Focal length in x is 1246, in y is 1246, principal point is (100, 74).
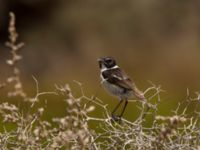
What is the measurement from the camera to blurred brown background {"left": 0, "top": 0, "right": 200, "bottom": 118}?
70.1 ft

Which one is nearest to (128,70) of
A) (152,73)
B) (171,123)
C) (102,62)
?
(152,73)

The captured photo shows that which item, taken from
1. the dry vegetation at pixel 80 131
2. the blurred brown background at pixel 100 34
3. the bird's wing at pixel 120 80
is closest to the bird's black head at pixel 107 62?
the bird's wing at pixel 120 80

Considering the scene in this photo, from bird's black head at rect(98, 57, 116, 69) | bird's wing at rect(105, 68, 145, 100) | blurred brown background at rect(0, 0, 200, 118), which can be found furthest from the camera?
blurred brown background at rect(0, 0, 200, 118)

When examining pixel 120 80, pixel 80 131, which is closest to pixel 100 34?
pixel 120 80

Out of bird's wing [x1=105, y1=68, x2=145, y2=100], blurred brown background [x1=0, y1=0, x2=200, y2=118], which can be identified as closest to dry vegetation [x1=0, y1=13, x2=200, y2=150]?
bird's wing [x1=105, y1=68, x2=145, y2=100]

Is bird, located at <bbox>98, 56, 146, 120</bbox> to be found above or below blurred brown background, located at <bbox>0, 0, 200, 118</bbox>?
below

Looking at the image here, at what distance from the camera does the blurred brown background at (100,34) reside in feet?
70.1

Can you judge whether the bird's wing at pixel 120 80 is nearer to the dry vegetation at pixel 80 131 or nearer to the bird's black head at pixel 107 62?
the bird's black head at pixel 107 62

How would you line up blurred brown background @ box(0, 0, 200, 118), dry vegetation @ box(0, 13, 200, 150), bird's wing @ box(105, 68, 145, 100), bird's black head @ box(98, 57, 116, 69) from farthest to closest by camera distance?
blurred brown background @ box(0, 0, 200, 118) → bird's black head @ box(98, 57, 116, 69) → bird's wing @ box(105, 68, 145, 100) → dry vegetation @ box(0, 13, 200, 150)

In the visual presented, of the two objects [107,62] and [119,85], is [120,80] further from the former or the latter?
[107,62]

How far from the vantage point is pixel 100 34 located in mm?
23656

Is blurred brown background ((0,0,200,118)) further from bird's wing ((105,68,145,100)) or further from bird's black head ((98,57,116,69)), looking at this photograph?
bird's wing ((105,68,145,100))

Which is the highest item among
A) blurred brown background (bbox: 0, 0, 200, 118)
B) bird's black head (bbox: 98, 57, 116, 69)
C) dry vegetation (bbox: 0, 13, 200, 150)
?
blurred brown background (bbox: 0, 0, 200, 118)

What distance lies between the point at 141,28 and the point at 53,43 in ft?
5.74
